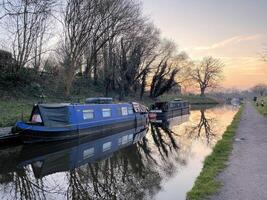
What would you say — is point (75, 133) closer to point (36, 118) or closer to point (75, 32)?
point (36, 118)

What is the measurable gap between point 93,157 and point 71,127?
4223 millimetres

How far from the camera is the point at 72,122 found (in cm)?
1728

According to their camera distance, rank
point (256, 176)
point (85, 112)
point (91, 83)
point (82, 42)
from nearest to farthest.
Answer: point (256, 176), point (85, 112), point (82, 42), point (91, 83)

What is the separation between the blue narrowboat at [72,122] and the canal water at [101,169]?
0.55 meters

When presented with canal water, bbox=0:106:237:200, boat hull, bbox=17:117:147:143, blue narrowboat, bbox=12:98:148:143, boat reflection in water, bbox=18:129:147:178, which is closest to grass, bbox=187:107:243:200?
canal water, bbox=0:106:237:200

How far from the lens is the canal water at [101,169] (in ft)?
27.7

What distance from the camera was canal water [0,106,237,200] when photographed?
8453 millimetres

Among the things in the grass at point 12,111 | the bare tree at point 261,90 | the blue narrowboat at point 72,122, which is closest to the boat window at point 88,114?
the blue narrowboat at point 72,122

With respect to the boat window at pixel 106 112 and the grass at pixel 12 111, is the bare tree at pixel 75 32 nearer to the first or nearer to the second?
the grass at pixel 12 111

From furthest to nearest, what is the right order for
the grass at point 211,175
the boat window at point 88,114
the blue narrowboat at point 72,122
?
the boat window at point 88,114 → the blue narrowboat at point 72,122 → the grass at point 211,175

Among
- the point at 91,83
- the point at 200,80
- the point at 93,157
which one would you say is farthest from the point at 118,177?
the point at 200,80

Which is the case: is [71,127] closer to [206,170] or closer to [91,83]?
[206,170]

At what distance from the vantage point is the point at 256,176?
8.04 m

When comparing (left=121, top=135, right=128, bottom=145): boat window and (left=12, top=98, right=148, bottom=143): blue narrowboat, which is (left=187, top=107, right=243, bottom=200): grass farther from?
(left=12, top=98, right=148, bottom=143): blue narrowboat
